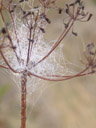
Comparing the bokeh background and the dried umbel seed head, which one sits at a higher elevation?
the dried umbel seed head

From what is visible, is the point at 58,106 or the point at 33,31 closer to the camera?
the point at 33,31

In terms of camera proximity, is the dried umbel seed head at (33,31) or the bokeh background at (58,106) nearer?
the dried umbel seed head at (33,31)

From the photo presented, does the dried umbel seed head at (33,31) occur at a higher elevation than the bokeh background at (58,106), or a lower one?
higher

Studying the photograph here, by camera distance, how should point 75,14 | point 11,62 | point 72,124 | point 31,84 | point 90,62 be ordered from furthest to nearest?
point 72,124 < point 31,84 < point 11,62 < point 75,14 < point 90,62

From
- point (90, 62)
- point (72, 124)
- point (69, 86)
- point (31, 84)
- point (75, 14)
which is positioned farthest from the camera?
point (69, 86)

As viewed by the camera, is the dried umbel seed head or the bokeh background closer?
the dried umbel seed head

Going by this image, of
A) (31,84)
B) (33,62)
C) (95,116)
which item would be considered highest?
(33,62)

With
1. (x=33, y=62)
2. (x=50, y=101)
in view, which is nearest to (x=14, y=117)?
(x=50, y=101)

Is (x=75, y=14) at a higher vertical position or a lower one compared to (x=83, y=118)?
higher

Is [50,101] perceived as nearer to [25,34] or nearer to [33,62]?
[25,34]

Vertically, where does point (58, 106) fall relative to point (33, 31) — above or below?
below

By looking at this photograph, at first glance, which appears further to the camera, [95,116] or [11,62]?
[95,116]
